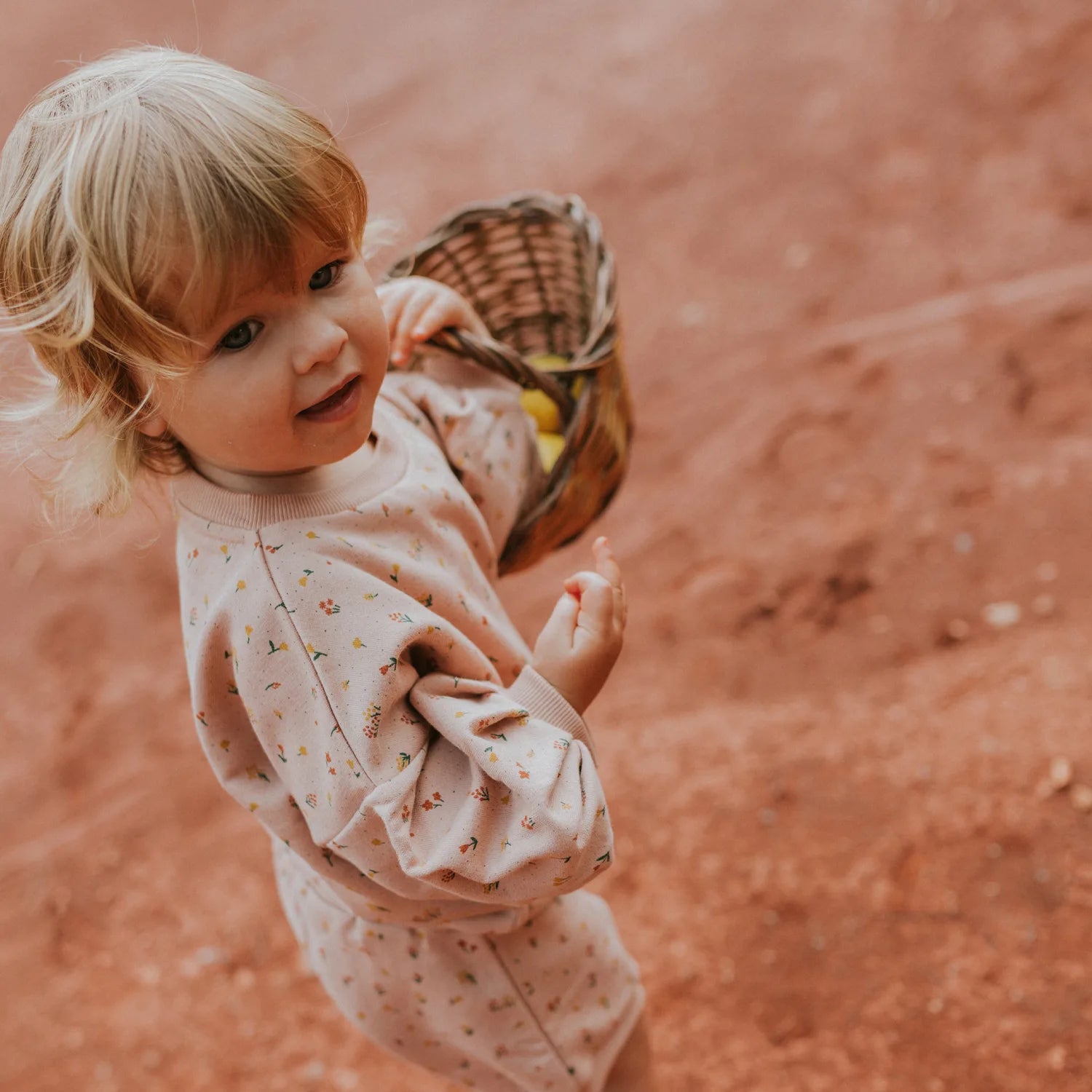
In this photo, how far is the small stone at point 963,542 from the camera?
84.7 inches

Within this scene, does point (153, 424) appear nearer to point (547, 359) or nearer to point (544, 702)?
point (544, 702)

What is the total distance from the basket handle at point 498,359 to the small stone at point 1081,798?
1018 millimetres

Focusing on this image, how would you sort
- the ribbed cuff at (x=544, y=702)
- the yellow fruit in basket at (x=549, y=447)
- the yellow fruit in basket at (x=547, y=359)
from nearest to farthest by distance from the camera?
the ribbed cuff at (x=544, y=702) < the yellow fruit in basket at (x=549, y=447) < the yellow fruit in basket at (x=547, y=359)

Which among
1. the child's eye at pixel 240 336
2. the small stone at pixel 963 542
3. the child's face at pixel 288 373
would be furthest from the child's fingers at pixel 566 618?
the small stone at pixel 963 542

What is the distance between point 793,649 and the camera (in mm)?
2113

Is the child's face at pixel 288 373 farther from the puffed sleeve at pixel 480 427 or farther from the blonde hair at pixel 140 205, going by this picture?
the puffed sleeve at pixel 480 427

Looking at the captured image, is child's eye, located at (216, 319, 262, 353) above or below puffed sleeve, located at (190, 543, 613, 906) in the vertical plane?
above

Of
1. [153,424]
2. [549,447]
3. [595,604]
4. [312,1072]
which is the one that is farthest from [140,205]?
[312,1072]

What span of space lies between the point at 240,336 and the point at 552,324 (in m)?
0.83

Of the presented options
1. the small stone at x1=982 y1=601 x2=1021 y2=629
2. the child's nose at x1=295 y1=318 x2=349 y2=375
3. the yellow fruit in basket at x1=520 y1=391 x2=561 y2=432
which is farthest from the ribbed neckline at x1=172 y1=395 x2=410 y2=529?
the small stone at x1=982 y1=601 x2=1021 y2=629

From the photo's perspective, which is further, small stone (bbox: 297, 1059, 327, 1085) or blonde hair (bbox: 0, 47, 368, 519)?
small stone (bbox: 297, 1059, 327, 1085)

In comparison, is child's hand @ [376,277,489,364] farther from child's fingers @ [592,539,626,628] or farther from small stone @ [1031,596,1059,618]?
small stone @ [1031,596,1059,618]

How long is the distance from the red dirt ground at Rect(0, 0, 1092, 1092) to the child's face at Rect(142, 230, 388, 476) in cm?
21

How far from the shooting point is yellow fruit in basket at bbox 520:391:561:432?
1.50 metres
